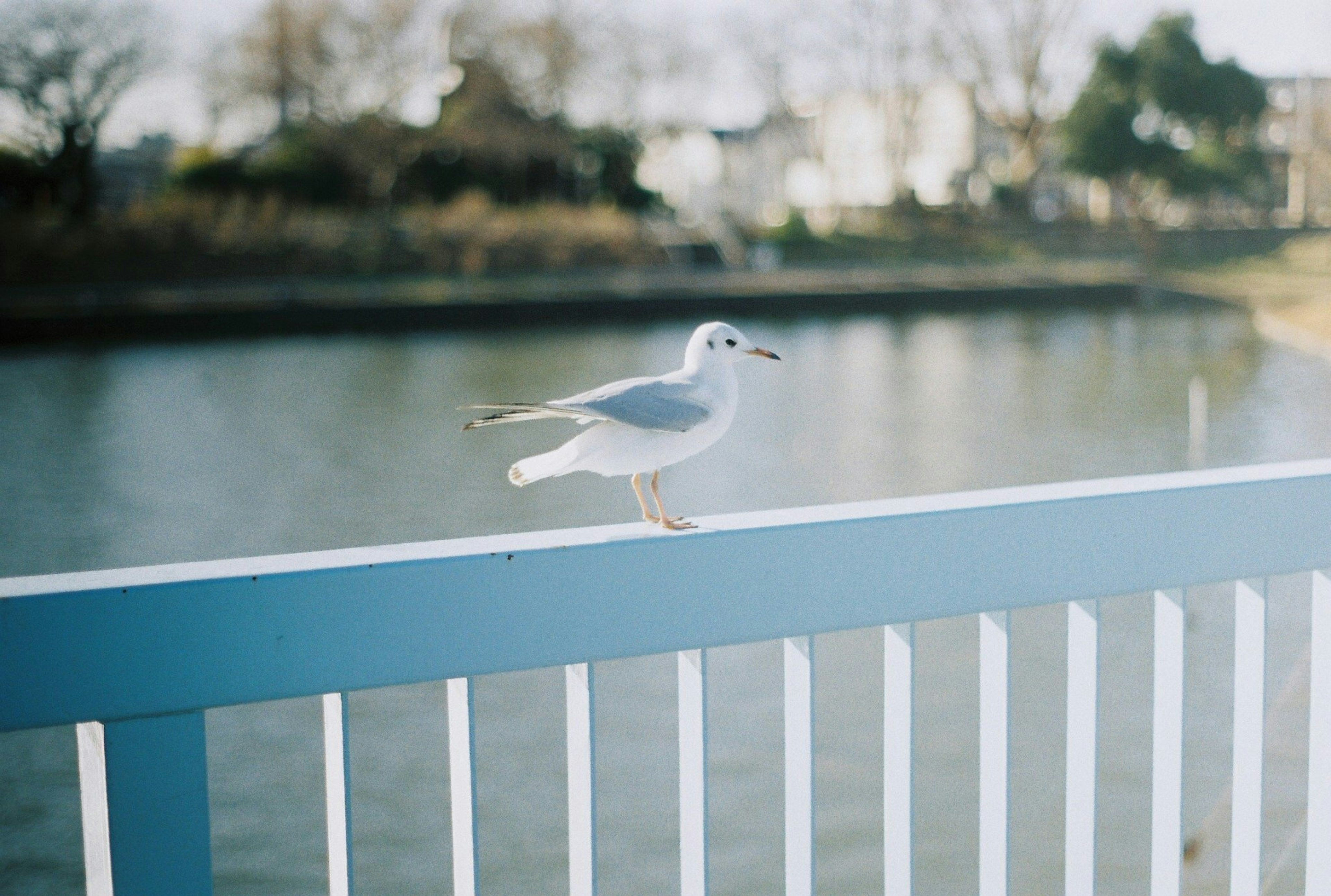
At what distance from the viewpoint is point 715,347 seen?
3.36 ft

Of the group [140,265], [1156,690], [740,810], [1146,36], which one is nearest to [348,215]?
[140,265]

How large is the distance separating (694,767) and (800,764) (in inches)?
2.8

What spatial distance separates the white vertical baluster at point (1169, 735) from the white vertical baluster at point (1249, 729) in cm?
5

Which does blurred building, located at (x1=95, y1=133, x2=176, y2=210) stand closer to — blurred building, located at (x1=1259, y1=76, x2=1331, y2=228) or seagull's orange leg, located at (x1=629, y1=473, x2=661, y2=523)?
blurred building, located at (x1=1259, y1=76, x2=1331, y2=228)

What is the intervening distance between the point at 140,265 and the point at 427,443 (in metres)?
10.3

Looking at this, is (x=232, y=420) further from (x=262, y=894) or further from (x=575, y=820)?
(x=575, y=820)

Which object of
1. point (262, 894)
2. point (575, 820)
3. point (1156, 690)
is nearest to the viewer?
point (575, 820)

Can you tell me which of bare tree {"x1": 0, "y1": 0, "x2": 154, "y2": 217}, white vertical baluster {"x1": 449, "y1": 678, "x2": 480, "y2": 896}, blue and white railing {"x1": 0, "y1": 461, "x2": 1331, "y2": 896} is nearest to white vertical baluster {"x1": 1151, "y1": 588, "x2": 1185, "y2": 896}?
blue and white railing {"x1": 0, "y1": 461, "x2": 1331, "y2": 896}

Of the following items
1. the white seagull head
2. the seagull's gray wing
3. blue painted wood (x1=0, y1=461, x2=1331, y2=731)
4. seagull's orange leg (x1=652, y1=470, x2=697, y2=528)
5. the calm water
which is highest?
the white seagull head

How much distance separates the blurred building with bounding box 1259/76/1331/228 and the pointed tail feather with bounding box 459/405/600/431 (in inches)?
1090

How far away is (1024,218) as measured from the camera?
2755 centimetres

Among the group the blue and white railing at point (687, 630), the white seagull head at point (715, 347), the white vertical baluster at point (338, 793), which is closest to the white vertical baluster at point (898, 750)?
the blue and white railing at point (687, 630)

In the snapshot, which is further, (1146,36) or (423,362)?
(1146,36)

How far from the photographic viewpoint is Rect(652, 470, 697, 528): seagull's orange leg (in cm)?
87
